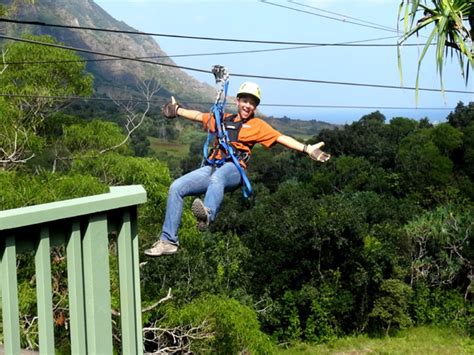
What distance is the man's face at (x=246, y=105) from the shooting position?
394cm

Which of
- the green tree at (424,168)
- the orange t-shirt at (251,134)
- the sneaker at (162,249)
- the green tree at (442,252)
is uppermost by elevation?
the orange t-shirt at (251,134)

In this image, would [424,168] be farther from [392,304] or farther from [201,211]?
[201,211]

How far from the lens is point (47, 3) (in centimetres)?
9969

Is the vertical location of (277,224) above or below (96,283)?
below

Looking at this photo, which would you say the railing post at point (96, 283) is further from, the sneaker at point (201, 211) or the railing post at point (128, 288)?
the sneaker at point (201, 211)

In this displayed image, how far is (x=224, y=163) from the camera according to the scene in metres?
3.94

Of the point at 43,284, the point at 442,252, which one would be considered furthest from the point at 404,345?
the point at 43,284

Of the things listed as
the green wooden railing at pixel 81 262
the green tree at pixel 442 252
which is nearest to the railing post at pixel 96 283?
the green wooden railing at pixel 81 262

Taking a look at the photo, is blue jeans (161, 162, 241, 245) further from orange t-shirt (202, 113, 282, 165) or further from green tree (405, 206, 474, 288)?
green tree (405, 206, 474, 288)

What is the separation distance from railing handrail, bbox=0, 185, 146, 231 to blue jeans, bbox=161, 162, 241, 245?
1.67 metres

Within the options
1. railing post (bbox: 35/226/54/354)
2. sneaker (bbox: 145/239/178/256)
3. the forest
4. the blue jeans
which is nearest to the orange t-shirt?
the blue jeans

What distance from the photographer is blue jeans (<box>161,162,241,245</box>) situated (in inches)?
147

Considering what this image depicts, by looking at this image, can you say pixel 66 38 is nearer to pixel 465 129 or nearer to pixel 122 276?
pixel 465 129

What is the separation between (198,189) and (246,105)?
0.58 metres
